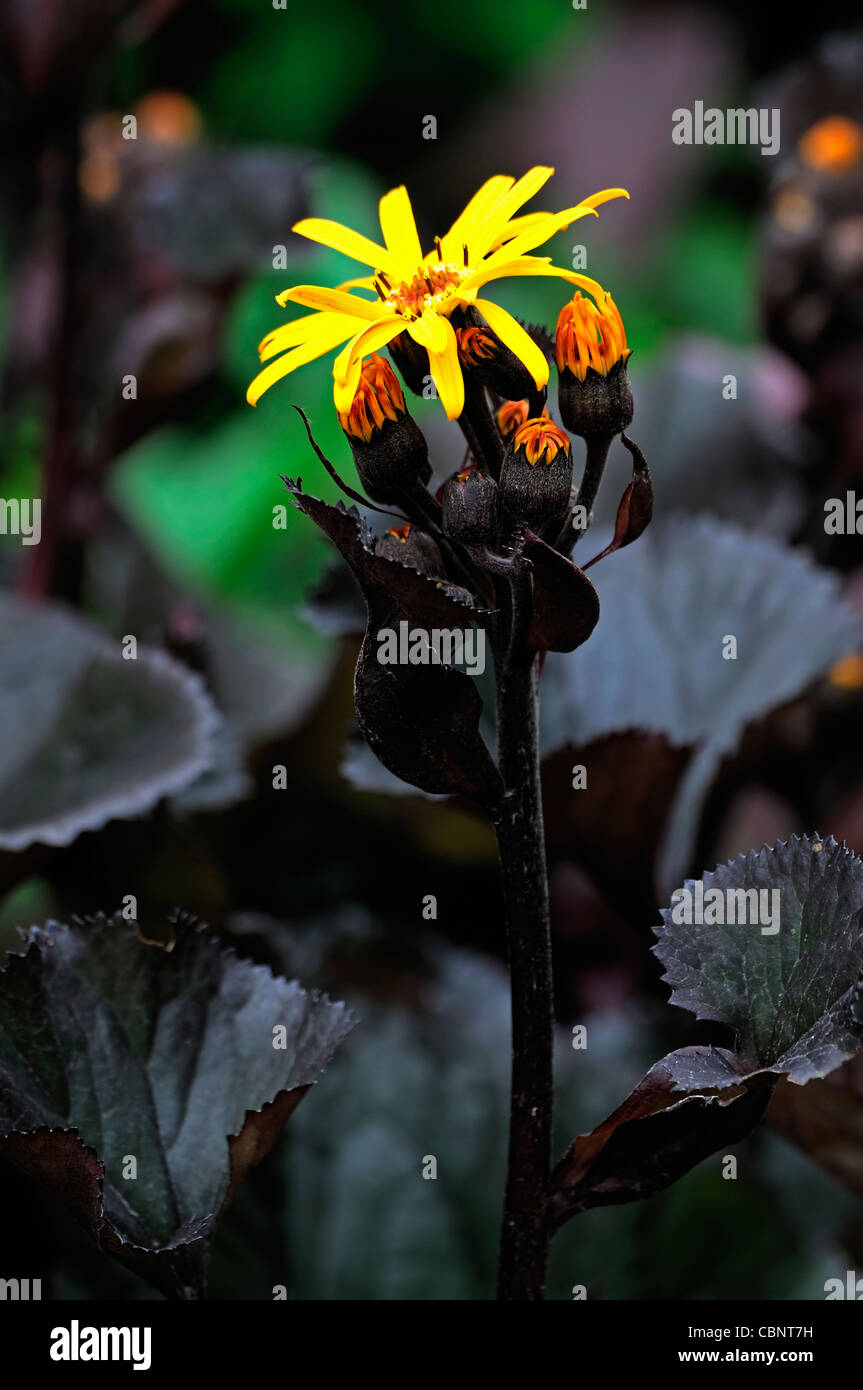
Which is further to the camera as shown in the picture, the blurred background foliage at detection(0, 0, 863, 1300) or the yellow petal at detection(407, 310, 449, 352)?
the blurred background foliage at detection(0, 0, 863, 1300)

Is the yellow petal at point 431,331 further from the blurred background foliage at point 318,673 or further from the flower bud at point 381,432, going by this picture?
the blurred background foliage at point 318,673

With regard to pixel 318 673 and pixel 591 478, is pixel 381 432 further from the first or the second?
pixel 318 673

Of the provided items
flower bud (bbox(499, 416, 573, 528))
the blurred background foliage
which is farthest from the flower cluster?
the blurred background foliage

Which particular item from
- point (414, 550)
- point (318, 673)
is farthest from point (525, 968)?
point (318, 673)

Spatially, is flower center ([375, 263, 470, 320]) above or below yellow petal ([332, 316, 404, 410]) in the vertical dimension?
above

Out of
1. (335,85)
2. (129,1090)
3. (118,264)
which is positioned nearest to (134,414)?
(118,264)

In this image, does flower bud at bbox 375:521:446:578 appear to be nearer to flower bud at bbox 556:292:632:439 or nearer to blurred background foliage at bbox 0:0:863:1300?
flower bud at bbox 556:292:632:439
